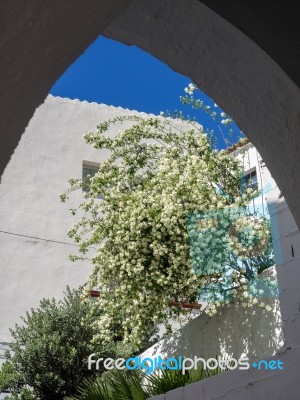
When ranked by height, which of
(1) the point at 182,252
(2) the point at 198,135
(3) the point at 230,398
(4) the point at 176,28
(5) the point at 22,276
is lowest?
(3) the point at 230,398

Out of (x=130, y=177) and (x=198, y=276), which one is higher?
(x=130, y=177)

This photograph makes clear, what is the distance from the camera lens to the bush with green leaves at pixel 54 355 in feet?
40.7

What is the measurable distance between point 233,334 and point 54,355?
13.4ft

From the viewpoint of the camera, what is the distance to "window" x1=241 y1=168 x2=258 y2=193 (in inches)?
473

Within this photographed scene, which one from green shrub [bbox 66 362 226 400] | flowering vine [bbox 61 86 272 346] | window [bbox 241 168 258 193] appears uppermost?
window [bbox 241 168 258 193]

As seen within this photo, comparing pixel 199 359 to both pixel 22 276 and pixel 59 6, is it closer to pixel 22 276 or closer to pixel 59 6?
pixel 22 276

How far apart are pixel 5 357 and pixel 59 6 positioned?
1325 centimetres

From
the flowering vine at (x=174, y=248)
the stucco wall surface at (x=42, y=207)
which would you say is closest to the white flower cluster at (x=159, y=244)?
the flowering vine at (x=174, y=248)

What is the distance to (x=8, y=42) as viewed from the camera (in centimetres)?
126

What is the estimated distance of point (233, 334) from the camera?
969 centimetres

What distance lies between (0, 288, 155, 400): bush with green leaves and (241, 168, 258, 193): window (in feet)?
11.6

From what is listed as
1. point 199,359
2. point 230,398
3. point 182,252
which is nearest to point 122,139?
point 182,252

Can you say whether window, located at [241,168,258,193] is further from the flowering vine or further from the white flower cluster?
the flowering vine

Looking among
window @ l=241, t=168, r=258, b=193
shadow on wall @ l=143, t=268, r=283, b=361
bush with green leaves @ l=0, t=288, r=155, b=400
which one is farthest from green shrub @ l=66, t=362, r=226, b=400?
window @ l=241, t=168, r=258, b=193
